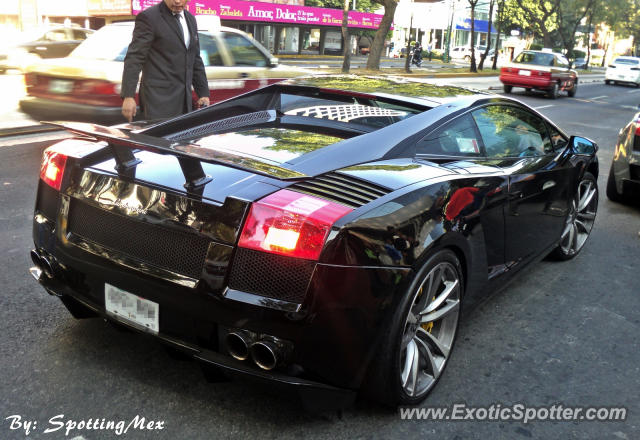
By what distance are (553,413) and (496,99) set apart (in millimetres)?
1914

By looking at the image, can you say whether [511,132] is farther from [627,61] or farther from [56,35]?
[627,61]

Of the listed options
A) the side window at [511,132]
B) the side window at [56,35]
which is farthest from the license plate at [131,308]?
the side window at [56,35]

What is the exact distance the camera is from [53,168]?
2824 mm

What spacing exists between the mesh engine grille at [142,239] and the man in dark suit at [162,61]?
2.62m

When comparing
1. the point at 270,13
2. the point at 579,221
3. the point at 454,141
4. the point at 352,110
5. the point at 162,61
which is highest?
the point at 270,13

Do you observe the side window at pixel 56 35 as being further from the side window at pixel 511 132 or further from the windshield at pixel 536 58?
the side window at pixel 511 132

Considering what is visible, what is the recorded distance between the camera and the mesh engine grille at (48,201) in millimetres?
2788

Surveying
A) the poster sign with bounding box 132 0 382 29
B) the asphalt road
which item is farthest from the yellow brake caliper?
the poster sign with bounding box 132 0 382 29

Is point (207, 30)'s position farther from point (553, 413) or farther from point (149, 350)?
point (553, 413)

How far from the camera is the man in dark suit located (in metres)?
5.02

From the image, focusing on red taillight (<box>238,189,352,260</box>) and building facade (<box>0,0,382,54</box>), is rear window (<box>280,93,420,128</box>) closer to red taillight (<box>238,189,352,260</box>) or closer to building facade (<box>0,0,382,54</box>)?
red taillight (<box>238,189,352,260</box>)

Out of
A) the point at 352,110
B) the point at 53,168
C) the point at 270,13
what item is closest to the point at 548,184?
the point at 352,110

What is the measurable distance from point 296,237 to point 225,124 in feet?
4.64

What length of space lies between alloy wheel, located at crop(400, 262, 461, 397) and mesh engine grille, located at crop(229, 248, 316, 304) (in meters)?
0.55
